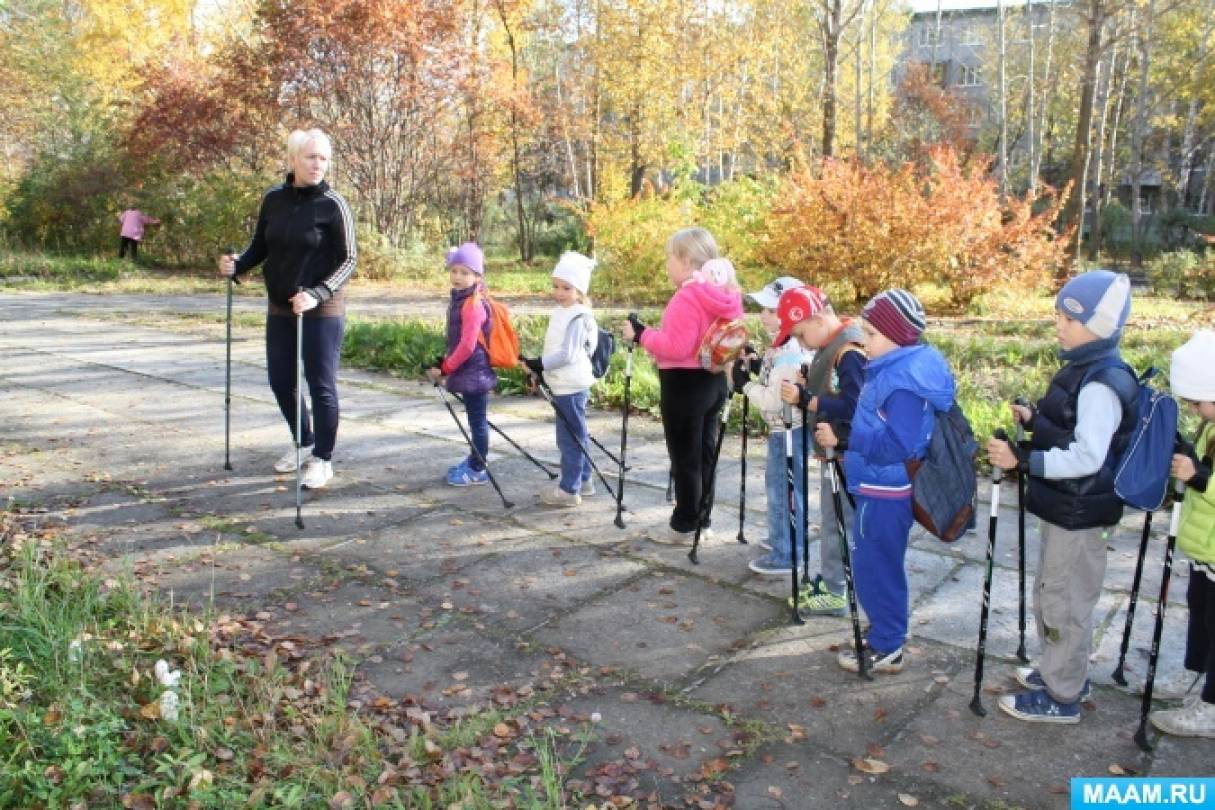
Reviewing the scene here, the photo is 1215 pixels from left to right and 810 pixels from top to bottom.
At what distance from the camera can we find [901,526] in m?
3.86

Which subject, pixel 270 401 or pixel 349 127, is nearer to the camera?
pixel 270 401

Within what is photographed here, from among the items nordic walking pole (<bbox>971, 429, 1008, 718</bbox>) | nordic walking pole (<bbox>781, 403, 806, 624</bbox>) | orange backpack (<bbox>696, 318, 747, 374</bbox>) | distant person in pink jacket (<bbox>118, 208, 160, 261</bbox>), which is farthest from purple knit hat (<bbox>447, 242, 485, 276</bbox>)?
distant person in pink jacket (<bbox>118, 208, 160, 261</bbox>)

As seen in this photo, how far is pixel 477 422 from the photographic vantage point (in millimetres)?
6465

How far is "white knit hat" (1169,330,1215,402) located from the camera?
10.4ft

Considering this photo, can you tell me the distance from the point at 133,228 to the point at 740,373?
2272 centimetres

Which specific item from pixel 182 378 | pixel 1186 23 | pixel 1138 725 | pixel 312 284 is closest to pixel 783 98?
pixel 1186 23

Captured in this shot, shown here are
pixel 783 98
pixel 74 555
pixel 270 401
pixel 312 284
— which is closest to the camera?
pixel 74 555

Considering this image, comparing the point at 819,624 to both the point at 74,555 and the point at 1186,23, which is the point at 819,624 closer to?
the point at 74,555

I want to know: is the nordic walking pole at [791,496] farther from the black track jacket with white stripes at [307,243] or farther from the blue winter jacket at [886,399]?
the black track jacket with white stripes at [307,243]

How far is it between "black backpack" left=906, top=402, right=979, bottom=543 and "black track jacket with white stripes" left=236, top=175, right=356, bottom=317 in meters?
3.79

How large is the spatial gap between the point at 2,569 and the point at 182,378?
18.3 ft

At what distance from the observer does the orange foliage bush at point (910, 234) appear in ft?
44.1

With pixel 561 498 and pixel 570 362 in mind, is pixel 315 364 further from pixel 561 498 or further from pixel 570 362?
pixel 561 498

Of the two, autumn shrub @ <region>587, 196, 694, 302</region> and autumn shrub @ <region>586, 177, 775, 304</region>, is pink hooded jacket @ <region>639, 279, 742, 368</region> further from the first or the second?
autumn shrub @ <region>587, 196, 694, 302</region>
